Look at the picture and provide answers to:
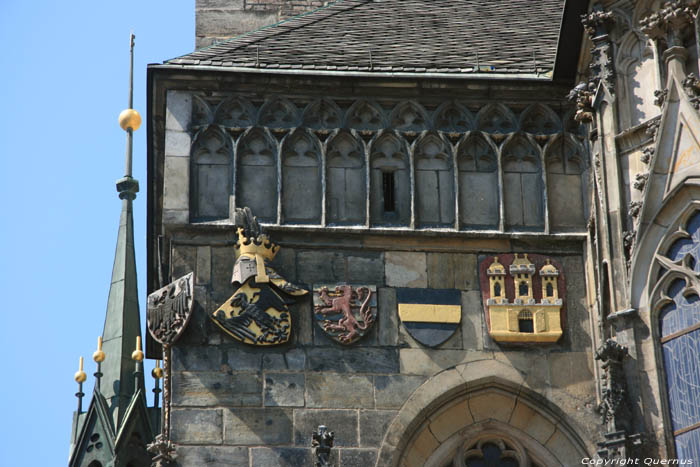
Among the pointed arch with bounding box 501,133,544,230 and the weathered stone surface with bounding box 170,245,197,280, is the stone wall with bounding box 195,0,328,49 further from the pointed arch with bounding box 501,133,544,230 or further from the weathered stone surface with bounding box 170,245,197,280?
the pointed arch with bounding box 501,133,544,230

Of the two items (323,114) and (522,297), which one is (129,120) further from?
(522,297)

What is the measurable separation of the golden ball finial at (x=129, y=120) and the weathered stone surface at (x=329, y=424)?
1244cm

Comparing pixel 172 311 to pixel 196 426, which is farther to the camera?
pixel 172 311

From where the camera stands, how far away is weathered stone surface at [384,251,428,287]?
1894 centimetres

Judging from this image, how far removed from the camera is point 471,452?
18578 mm

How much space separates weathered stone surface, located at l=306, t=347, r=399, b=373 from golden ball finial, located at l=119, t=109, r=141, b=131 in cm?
1198

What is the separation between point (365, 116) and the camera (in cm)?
1973

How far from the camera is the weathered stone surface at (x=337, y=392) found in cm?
1820

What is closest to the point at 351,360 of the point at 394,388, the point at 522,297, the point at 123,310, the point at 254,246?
the point at 394,388

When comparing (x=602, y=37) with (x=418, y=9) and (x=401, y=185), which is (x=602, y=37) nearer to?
(x=401, y=185)

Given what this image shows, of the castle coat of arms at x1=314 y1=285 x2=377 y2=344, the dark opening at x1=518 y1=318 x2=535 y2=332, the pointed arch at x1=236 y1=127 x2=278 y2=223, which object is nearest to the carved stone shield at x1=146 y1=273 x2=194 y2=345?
the pointed arch at x1=236 y1=127 x2=278 y2=223

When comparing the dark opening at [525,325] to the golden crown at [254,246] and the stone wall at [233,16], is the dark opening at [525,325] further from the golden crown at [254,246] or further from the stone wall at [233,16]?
the stone wall at [233,16]

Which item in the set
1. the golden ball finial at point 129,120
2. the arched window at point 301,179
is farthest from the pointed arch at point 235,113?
the golden ball finial at point 129,120

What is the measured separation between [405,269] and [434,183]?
1131mm
